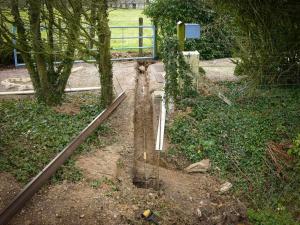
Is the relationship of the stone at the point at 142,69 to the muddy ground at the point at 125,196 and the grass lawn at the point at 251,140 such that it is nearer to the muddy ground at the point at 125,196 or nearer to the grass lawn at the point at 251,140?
the grass lawn at the point at 251,140

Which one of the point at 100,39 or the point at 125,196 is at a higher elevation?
the point at 100,39

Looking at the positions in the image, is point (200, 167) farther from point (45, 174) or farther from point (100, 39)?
point (100, 39)

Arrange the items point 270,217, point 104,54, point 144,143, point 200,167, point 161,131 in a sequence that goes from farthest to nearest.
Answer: point 104,54, point 144,143, point 161,131, point 200,167, point 270,217

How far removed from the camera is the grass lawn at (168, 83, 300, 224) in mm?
6520

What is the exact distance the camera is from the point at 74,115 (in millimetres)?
8773

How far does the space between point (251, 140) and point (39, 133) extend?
14.6 feet

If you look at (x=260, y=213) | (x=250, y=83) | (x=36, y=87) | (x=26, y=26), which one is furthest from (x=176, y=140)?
(x=26, y=26)

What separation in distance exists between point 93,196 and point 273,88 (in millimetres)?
6444

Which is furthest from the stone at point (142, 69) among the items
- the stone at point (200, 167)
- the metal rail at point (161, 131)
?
the stone at point (200, 167)

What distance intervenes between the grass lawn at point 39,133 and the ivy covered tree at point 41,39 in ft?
1.86

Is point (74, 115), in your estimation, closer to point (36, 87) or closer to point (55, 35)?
point (36, 87)

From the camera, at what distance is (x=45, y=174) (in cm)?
610

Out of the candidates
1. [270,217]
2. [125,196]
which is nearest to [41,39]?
[125,196]

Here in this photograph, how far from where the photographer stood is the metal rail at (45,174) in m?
5.14
